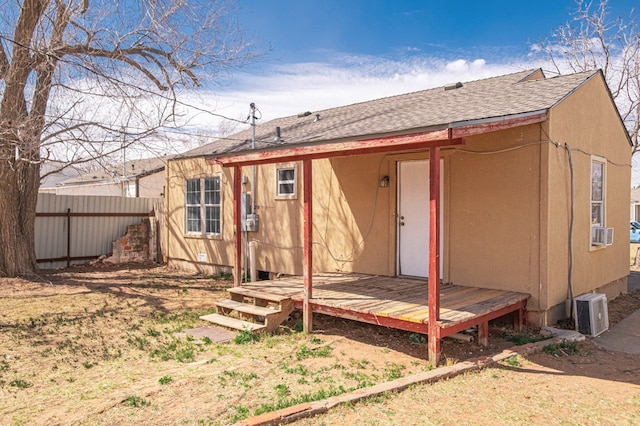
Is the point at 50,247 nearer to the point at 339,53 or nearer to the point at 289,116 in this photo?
the point at 289,116

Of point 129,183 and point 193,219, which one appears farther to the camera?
point 129,183

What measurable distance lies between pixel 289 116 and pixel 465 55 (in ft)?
21.5

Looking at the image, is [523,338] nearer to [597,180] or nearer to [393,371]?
[393,371]

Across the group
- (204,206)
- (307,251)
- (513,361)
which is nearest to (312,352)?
(307,251)

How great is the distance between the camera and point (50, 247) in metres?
12.6

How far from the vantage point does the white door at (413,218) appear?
7566 mm

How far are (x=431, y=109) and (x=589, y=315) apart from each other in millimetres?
3660

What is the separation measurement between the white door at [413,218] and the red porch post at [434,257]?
251cm

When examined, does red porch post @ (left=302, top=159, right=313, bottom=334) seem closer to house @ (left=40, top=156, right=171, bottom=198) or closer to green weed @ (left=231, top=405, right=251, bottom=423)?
green weed @ (left=231, top=405, right=251, bottom=423)

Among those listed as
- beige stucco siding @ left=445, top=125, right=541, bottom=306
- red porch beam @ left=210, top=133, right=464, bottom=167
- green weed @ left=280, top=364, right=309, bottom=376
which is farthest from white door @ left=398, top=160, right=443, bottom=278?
green weed @ left=280, top=364, right=309, bottom=376

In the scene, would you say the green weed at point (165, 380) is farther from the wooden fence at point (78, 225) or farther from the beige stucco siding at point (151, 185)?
the beige stucco siding at point (151, 185)

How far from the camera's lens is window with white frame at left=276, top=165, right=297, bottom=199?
9.55 metres

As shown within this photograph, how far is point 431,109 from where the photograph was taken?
287 inches

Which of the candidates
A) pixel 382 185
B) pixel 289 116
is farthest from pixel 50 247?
pixel 382 185
